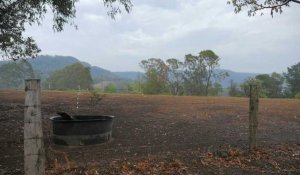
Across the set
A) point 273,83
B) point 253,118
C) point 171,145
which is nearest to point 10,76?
point 273,83

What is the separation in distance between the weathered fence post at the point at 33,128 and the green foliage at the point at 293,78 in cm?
6870

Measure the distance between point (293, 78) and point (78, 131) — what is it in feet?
222

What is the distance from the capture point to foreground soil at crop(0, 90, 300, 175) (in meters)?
7.55

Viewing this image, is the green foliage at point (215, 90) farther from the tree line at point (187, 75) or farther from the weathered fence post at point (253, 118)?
the weathered fence post at point (253, 118)

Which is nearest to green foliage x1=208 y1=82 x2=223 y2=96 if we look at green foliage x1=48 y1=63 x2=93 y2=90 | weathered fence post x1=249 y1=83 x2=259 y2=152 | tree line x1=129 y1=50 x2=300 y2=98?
tree line x1=129 y1=50 x2=300 y2=98

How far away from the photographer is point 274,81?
243 ft

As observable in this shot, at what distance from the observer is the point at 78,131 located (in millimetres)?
10062

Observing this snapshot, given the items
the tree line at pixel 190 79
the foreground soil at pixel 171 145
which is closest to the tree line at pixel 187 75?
the tree line at pixel 190 79

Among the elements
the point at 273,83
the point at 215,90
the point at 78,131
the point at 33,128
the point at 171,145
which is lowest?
the point at 171,145

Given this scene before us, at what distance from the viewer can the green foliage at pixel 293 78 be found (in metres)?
70.2

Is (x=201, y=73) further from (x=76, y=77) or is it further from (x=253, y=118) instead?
(x=253, y=118)

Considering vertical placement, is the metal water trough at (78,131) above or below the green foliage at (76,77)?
below

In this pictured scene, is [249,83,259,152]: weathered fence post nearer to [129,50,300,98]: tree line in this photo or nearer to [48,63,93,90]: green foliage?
[129,50,300,98]: tree line

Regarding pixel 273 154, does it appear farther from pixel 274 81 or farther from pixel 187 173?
pixel 274 81
